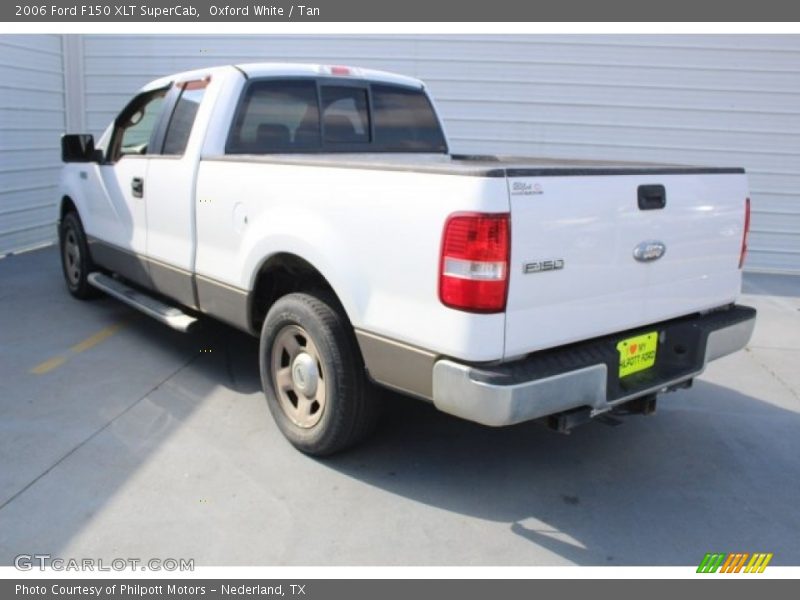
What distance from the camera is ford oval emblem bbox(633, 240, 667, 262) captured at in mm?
3127

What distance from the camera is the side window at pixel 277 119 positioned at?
437 cm

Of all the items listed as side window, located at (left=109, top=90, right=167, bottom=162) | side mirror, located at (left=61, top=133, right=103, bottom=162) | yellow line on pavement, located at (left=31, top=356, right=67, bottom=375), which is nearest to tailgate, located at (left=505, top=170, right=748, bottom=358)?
side window, located at (left=109, top=90, right=167, bottom=162)

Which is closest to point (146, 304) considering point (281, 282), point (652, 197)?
point (281, 282)

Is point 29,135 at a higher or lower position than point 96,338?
higher

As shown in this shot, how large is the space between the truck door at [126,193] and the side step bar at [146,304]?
0.39 feet

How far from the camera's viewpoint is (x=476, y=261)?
266cm

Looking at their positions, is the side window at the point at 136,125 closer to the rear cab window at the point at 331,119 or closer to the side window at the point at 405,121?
the rear cab window at the point at 331,119

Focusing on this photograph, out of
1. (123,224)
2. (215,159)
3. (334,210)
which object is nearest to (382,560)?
(334,210)

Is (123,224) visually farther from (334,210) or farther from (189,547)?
(189,547)

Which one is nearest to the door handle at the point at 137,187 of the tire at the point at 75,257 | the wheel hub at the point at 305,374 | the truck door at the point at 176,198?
the truck door at the point at 176,198

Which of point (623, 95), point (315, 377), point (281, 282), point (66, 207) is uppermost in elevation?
point (623, 95)

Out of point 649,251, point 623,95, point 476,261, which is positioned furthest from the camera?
point 623,95

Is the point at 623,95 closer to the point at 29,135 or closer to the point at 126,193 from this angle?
the point at 126,193

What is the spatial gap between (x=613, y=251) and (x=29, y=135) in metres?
9.02
